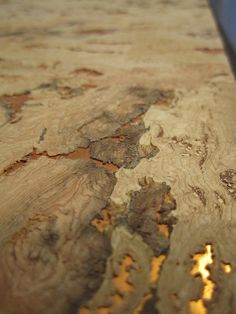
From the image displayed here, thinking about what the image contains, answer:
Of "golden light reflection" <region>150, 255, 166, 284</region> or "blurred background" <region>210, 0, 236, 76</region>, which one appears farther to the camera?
"blurred background" <region>210, 0, 236, 76</region>

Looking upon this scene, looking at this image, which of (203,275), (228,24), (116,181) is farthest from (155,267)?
(228,24)

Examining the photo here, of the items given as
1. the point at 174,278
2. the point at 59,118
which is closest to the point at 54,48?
the point at 59,118

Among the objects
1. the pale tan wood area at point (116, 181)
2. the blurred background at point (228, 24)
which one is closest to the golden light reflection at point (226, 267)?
the pale tan wood area at point (116, 181)

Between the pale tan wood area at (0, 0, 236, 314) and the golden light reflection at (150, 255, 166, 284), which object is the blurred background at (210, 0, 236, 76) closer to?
the pale tan wood area at (0, 0, 236, 314)

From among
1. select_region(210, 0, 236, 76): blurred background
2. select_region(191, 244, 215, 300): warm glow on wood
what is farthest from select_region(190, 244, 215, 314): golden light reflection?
select_region(210, 0, 236, 76): blurred background

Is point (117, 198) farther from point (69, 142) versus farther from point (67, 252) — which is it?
point (69, 142)

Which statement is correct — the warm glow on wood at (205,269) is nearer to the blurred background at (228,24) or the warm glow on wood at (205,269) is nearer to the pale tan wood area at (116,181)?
the pale tan wood area at (116,181)

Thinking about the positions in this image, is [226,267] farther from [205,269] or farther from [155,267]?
[155,267]
